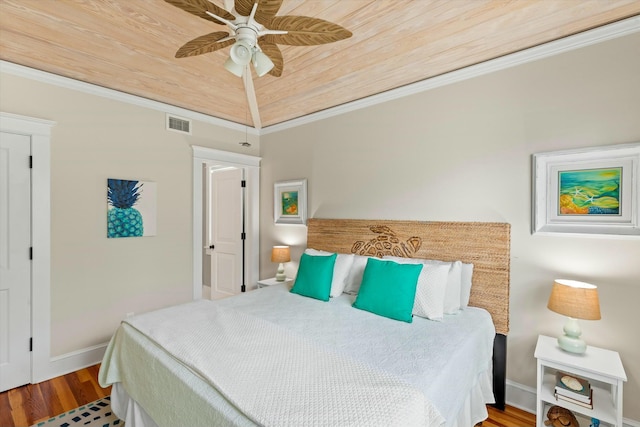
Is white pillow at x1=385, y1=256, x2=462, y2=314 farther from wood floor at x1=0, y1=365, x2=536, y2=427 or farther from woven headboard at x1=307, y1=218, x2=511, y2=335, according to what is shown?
wood floor at x1=0, y1=365, x2=536, y2=427

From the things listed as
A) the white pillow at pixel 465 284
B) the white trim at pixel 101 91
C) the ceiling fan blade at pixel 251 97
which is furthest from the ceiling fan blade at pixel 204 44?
the white pillow at pixel 465 284

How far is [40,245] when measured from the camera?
252cm

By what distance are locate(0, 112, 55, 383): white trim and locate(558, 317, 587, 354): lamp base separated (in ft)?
13.2

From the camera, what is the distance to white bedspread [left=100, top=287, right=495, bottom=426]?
1157 millimetres

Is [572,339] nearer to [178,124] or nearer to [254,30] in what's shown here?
[254,30]

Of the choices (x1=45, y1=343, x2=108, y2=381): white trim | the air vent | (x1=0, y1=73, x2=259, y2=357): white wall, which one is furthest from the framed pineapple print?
(x1=45, y1=343, x2=108, y2=381): white trim

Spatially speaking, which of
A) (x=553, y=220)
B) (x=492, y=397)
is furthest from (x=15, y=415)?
(x=553, y=220)

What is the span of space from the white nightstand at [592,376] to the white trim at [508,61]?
2.06 meters

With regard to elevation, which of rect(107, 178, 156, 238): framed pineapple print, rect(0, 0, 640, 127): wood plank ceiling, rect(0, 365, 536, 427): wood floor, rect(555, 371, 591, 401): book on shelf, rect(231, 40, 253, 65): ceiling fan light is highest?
rect(0, 0, 640, 127): wood plank ceiling

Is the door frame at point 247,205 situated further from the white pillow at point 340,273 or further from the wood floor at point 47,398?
the white pillow at point 340,273

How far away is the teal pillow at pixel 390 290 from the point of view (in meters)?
2.11

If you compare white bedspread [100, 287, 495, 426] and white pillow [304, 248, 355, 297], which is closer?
white bedspread [100, 287, 495, 426]

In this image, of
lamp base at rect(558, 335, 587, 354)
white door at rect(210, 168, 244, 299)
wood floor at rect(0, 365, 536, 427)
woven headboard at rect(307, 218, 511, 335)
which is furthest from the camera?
white door at rect(210, 168, 244, 299)

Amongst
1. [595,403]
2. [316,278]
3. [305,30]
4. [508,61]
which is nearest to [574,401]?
[595,403]
